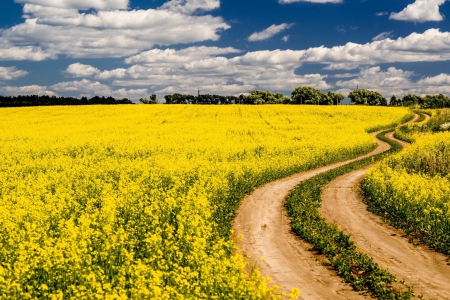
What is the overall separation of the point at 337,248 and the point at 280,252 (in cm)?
162

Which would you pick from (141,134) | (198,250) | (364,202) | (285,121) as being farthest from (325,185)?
(285,121)

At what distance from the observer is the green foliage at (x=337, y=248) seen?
9516 mm

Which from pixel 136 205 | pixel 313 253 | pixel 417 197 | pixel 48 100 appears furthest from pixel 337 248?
pixel 48 100

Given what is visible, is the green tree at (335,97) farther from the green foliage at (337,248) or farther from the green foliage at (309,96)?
the green foliage at (337,248)

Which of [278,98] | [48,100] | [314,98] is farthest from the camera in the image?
[278,98]

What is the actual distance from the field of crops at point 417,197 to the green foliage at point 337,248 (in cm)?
243

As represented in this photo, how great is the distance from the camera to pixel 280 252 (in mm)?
11906

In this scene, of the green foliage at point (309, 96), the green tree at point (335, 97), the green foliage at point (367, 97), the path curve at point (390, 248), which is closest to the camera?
the path curve at point (390, 248)

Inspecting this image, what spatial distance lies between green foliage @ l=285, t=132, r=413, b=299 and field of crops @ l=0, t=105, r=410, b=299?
2.38 m

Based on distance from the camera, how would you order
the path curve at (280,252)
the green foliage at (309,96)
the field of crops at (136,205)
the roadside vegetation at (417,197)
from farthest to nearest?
the green foliage at (309,96) → the roadside vegetation at (417,197) → the path curve at (280,252) → the field of crops at (136,205)

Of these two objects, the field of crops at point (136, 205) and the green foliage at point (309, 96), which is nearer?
the field of crops at point (136, 205)

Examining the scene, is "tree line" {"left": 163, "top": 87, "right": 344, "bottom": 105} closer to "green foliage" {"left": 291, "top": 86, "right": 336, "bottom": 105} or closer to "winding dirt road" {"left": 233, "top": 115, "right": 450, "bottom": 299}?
"green foliage" {"left": 291, "top": 86, "right": 336, "bottom": 105}

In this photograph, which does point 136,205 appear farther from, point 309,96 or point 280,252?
point 309,96

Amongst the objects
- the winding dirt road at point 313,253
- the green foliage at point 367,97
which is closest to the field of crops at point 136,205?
the winding dirt road at point 313,253
